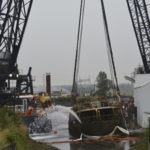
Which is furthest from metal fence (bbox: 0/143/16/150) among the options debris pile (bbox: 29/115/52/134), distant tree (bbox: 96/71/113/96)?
distant tree (bbox: 96/71/113/96)

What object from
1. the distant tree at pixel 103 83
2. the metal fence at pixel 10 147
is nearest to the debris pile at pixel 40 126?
the metal fence at pixel 10 147

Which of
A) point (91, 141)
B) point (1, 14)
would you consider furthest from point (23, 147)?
point (1, 14)

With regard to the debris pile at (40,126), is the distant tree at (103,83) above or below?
above

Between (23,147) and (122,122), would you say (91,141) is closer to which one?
(122,122)

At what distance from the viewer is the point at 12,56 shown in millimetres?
41906

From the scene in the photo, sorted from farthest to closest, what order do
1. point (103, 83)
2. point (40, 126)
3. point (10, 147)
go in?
point (103, 83)
point (40, 126)
point (10, 147)

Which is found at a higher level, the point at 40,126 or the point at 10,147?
the point at 10,147

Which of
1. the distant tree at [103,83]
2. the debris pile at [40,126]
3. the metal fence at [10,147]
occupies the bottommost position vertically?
the debris pile at [40,126]

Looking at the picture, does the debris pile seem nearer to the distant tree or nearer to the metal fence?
the metal fence

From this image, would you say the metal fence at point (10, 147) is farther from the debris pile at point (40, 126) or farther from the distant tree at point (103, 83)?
the distant tree at point (103, 83)

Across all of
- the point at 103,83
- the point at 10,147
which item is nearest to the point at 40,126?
the point at 10,147

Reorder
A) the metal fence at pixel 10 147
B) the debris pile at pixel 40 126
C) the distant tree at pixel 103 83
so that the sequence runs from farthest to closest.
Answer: the distant tree at pixel 103 83 < the debris pile at pixel 40 126 < the metal fence at pixel 10 147

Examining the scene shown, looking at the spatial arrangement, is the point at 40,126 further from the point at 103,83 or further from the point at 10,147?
the point at 103,83

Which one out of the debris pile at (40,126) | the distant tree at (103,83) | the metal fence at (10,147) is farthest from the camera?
the distant tree at (103,83)
